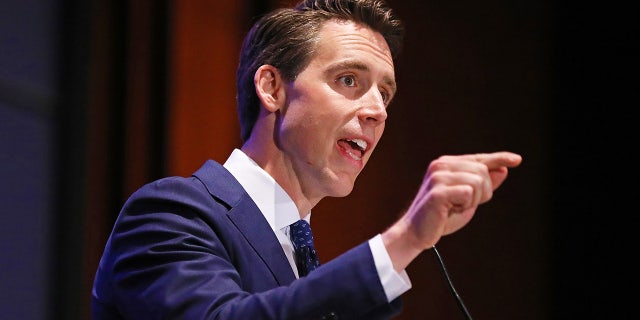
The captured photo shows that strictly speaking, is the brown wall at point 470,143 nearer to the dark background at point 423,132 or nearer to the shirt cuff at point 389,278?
the dark background at point 423,132

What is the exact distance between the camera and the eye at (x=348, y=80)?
63.4 inches

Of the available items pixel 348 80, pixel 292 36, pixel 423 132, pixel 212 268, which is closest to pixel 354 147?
pixel 348 80

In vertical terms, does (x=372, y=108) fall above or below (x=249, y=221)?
above

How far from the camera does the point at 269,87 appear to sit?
5.58 ft

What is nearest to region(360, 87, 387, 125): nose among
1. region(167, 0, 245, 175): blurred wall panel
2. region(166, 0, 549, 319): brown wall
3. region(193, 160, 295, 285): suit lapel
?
region(193, 160, 295, 285): suit lapel

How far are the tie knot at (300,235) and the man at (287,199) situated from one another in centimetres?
1

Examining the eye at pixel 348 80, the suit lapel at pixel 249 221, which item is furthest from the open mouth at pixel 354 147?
the suit lapel at pixel 249 221

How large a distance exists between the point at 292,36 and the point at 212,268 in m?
0.65

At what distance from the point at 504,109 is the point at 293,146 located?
1329mm

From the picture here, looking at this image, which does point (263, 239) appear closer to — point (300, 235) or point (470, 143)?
point (300, 235)

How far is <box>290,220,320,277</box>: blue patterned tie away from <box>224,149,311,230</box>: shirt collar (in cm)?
2

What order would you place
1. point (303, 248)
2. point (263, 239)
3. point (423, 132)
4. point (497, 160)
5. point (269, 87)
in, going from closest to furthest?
point (497, 160)
point (263, 239)
point (303, 248)
point (269, 87)
point (423, 132)

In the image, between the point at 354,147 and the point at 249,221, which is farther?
the point at 354,147

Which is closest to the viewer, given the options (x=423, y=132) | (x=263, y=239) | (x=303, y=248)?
(x=263, y=239)
